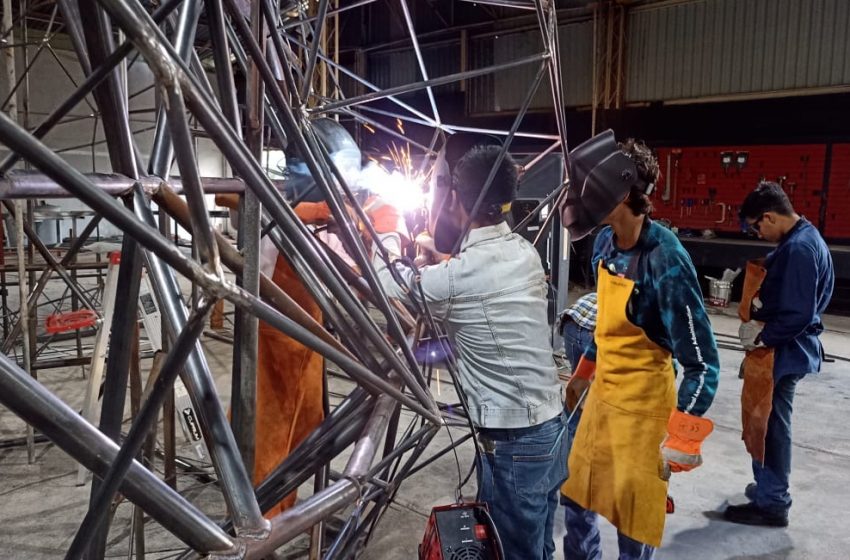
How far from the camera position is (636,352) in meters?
2.52

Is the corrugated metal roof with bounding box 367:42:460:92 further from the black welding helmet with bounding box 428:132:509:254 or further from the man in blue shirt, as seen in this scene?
the black welding helmet with bounding box 428:132:509:254

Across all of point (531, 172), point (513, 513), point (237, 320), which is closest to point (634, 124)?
point (531, 172)

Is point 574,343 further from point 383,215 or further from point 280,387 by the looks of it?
point 280,387

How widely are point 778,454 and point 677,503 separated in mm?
698

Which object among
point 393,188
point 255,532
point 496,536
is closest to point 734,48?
point 393,188

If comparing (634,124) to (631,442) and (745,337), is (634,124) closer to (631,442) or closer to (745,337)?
(745,337)

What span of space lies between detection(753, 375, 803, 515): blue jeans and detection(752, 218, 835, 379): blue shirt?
0.13 meters

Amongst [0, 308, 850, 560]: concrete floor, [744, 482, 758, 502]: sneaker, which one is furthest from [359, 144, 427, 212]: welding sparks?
[744, 482, 758, 502]: sneaker

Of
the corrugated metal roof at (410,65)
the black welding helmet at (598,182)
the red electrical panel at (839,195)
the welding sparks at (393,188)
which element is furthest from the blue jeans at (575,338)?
the corrugated metal roof at (410,65)

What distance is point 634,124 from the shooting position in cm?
1216

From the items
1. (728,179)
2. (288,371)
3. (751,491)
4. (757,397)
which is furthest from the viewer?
Answer: (728,179)

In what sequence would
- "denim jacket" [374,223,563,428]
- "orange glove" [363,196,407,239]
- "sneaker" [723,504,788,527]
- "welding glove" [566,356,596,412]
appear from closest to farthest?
"denim jacket" [374,223,563,428] < "orange glove" [363,196,407,239] < "welding glove" [566,356,596,412] < "sneaker" [723,504,788,527]

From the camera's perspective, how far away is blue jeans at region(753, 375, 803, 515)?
351cm

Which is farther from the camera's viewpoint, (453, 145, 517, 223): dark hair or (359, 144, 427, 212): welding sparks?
(359, 144, 427, 212): welding sparks
